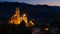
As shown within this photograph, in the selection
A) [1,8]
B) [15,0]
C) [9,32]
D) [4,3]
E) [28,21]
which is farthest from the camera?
[15,0]

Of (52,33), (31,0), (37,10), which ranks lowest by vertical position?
(52,33)

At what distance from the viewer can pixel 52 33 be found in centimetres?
120

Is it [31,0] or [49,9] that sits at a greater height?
[31,0]

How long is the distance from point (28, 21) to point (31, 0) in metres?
0.80

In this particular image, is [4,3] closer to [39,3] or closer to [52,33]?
[39,3]

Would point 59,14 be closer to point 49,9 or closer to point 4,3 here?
point 49,9

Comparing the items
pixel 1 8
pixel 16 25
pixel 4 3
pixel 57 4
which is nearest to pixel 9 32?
pixel 16 25

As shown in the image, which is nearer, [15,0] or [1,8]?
[1,8]

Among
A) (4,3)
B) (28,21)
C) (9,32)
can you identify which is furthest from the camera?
(4,3)

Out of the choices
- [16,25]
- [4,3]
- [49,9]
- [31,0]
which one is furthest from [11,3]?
[16,25]

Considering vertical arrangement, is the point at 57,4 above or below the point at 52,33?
above

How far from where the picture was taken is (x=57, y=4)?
7.20 ft

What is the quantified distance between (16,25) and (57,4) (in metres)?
1.15

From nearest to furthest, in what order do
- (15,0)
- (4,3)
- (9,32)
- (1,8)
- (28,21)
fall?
(9,32), (28,21), (1,8), (4,3), (15,0)
